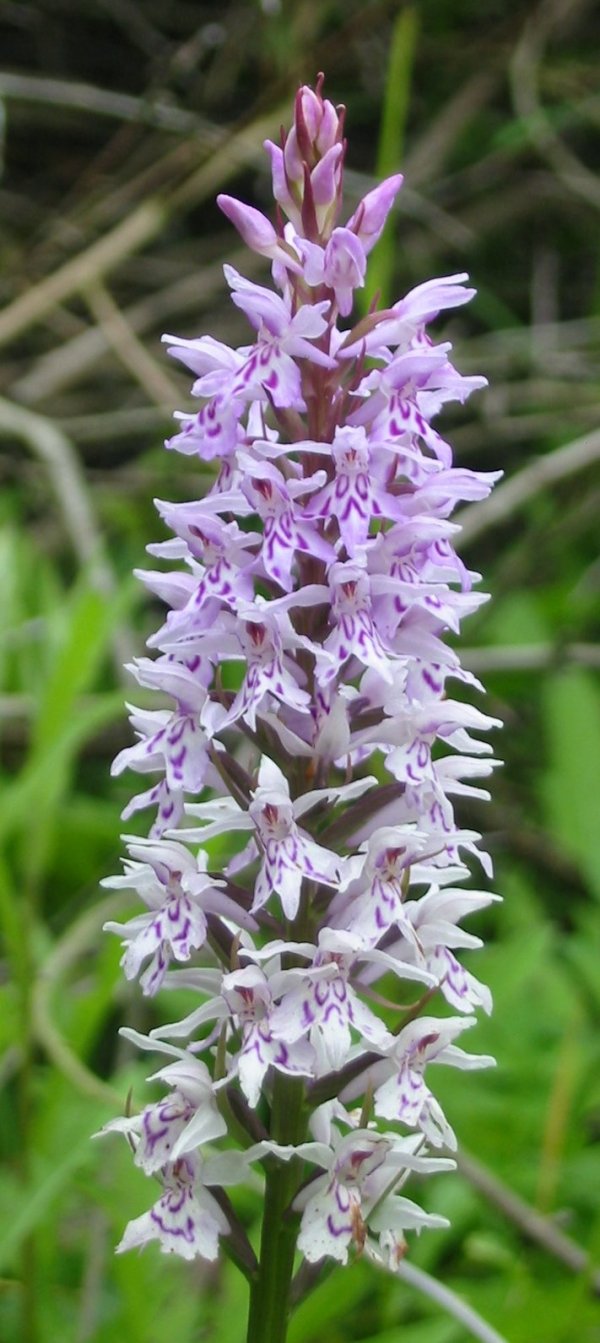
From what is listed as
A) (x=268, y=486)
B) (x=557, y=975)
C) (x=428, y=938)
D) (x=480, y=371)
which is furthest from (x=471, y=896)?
(x=480, y=371)

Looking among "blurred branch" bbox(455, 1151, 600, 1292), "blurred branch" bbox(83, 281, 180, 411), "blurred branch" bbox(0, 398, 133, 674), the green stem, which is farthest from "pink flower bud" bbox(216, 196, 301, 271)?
"blurred branch" bbox(83, 281, 180, 411)

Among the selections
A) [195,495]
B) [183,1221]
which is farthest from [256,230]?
[195,495]

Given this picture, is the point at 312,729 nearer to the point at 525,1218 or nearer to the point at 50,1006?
the point at 525,1218

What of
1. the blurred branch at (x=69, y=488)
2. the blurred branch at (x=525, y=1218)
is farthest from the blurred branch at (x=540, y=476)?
the blurred branch at (x=525, y=1218)

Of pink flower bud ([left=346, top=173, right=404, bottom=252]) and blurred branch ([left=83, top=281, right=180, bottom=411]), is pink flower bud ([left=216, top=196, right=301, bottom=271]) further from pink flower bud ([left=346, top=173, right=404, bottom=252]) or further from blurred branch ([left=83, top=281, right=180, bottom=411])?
blurred branch ([left=83, top=281, right=180, bottom=411])

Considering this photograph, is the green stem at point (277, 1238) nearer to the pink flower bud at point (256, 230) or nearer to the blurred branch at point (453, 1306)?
the blurred branch at point (453, 1306)

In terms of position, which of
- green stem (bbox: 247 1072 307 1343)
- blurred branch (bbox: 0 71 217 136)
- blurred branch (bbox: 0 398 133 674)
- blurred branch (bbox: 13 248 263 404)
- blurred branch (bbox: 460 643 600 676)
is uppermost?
blurred branch (bbox: 0 71 217 136)

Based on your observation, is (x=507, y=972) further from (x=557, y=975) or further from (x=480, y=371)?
(x=480, y=371)
